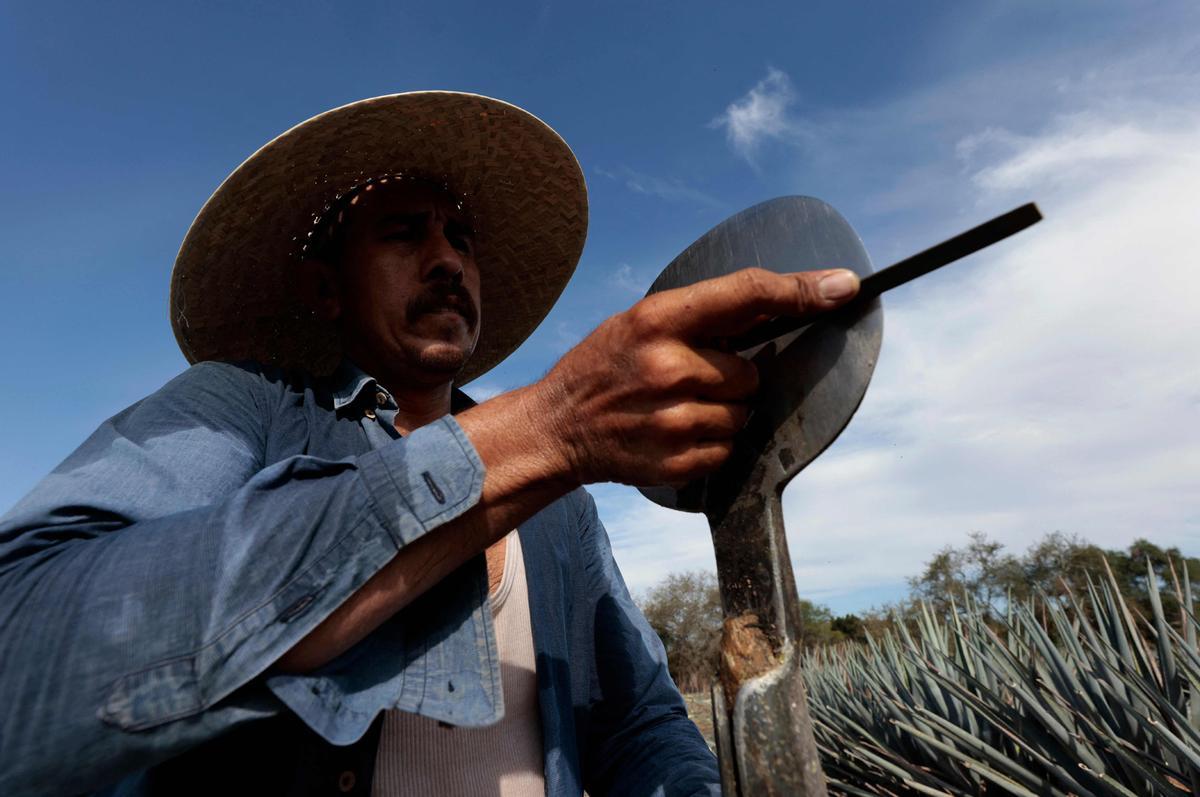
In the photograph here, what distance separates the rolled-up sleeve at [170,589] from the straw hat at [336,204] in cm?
136

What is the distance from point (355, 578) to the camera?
0.94m

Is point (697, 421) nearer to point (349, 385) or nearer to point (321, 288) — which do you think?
point (349, 385)

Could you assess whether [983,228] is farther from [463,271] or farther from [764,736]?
[463,271]

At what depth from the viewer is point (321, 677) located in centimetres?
96

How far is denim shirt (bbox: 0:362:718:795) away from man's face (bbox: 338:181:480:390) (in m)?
0.69

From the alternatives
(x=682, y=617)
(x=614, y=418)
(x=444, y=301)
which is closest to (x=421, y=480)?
(x=614, y=418)

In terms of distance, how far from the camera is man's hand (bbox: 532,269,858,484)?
98 cm

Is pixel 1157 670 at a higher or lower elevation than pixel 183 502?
lower

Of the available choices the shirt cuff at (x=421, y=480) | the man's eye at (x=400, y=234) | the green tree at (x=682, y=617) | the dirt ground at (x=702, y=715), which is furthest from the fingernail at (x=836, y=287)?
the green tree at (x=682, y=617)

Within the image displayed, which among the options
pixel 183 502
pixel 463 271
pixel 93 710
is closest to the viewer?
pixel 93 710

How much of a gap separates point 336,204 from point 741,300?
5.92ft

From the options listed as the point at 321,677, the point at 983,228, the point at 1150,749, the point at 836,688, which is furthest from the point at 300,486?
the point at 836,688

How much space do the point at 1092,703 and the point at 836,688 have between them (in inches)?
80.9

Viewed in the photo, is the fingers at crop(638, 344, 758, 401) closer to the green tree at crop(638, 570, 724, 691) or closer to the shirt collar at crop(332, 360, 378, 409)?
the shirt collar at crop(332, 360, 378, 409)
